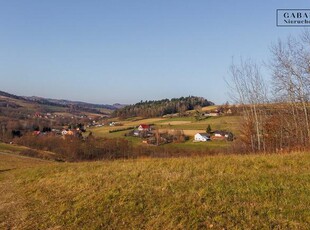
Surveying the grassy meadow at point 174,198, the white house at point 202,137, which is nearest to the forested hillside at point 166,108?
the white house at point 202,137

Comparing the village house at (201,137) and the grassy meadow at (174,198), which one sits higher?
the grassy meadow at (174,198)

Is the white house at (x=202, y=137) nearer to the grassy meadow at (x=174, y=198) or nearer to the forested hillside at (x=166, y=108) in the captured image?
the forested hillside at (x=166, y=108)

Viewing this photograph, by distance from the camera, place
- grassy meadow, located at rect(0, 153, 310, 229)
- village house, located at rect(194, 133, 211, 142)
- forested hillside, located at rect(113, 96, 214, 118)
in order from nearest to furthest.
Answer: grassy meadow, located at rect(0, 153, 310, 229) < village house, located at rect(194, 133, 211, 142) < forested hillside, located at rect(113, 96, 214, 118)

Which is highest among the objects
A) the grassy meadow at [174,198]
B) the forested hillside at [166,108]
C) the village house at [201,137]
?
the forested hillside at [166,108]

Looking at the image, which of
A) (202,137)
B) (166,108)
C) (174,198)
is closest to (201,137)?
(202,137)

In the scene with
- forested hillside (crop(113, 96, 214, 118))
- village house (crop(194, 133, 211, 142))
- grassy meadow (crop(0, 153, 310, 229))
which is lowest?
village house (crop(194, 133, 211, 142))

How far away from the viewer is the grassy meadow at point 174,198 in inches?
229

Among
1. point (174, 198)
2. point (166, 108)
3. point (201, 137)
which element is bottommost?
point (201, 137)

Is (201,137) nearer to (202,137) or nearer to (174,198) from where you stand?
(202,137)

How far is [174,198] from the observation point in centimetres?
716

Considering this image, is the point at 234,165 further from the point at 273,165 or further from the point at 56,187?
the point at 56,187

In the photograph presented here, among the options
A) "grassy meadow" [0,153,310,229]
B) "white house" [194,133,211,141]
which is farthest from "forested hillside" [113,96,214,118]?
"grassy meadow" [0,153,310,229]

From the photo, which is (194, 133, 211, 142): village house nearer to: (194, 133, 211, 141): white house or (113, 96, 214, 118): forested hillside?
(194, 133, 211, 141): white house

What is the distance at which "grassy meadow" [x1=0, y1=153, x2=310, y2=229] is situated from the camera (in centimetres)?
582
